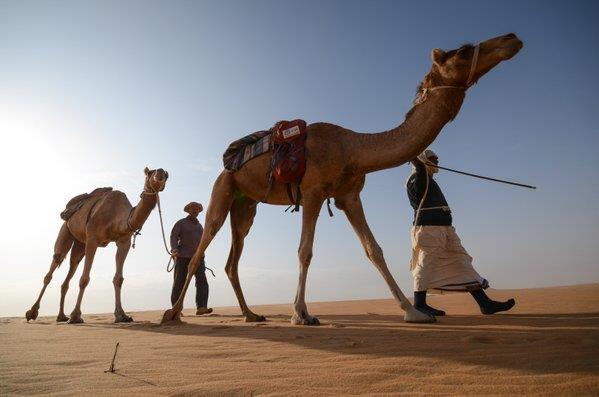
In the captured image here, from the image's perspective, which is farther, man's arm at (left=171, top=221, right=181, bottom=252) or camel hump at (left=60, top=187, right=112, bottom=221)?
man's arm at (left=171, top=221, right=181, bottom=252)

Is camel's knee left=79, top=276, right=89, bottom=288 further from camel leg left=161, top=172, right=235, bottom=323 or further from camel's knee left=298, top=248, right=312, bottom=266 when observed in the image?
camel's knee left=298, top=248, right=312, bottom=266

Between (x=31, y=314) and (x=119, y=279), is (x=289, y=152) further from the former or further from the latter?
(x=31, y=314)

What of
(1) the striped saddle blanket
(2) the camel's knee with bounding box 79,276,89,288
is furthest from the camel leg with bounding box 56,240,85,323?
(1) the striped saddle blanket

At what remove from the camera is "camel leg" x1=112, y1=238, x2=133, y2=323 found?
321 inches

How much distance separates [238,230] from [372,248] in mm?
2627

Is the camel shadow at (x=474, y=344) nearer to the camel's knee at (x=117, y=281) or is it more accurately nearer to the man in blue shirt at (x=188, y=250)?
the camel's knee at (x=117, y=281)

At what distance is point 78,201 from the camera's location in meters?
10.7

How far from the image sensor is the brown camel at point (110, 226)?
854 cm

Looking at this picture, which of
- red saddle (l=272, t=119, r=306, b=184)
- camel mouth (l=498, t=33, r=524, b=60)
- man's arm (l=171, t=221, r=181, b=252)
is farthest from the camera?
man's arm (l=171, t=221, r=181, b=252)

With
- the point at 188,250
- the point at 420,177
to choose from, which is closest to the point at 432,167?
the point at 420,177

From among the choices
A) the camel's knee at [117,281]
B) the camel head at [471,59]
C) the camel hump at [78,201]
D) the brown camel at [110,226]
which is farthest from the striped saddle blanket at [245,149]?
the camel hump at [78,201]

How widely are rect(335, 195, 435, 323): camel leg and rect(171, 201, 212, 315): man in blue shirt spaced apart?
5.62 metres

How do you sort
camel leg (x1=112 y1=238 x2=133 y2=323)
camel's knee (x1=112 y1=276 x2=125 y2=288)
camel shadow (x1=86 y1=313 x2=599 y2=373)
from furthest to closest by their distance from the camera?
camel's knee (x1=112 y1=276 x2=125 y2=288)
camel leg (x1=112 y1=238 x2=133 y2=323)
camel shadow (x1=86 y1=313 x2=599 y2=373)

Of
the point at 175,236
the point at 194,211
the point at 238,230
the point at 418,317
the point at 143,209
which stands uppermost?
the point at 194,211
